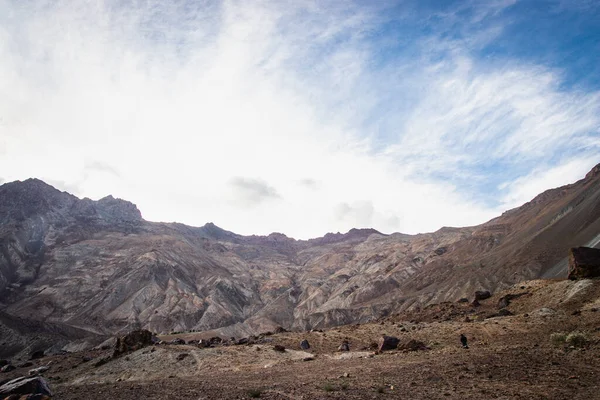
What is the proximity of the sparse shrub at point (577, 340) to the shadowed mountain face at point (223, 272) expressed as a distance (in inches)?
1851

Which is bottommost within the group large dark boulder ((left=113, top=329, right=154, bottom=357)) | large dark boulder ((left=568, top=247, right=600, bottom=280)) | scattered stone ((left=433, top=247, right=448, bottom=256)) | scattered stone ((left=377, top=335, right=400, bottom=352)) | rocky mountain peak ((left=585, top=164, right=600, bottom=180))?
scattered stone ((left=377, top=335, right=400, bottom=352))

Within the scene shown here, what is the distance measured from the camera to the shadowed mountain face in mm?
86250

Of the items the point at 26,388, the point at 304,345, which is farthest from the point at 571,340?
the point at 26,388

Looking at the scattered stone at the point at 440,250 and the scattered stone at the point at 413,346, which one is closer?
the scattered stone at the point at 413,346

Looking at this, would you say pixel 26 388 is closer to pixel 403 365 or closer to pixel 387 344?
pixel 403 365

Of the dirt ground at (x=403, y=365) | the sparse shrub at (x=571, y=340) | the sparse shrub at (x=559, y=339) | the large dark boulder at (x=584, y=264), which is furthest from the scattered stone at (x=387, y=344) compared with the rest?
the large dark boulder at (x=584, y=264)

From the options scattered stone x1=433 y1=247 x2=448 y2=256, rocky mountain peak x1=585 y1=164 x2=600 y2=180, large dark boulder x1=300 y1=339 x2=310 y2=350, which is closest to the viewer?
large dark boulder x1=300 y1=339 x2=310 y2=350

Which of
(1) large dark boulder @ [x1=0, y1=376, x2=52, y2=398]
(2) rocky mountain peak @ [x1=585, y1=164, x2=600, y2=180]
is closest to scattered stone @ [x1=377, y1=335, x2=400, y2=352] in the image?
(1) large dark boulder @ [x1=0, y1=376, x2=52, y2=398]

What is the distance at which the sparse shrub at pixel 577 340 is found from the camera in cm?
1688

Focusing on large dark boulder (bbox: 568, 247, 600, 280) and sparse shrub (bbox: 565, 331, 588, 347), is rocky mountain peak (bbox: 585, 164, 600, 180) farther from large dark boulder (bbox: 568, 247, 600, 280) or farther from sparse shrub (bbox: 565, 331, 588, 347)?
sparse shrub (bbox: 565, 331, 588, 347)

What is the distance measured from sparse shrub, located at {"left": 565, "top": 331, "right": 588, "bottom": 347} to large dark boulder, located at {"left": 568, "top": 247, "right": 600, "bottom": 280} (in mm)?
17109

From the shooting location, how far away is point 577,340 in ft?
55.9

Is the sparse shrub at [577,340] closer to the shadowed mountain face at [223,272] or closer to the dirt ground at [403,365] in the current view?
the dirt ground at [403,365]

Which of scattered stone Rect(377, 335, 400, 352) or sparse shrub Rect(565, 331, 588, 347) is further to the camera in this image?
scattered stone Rect(377, 335, 400, 352)
